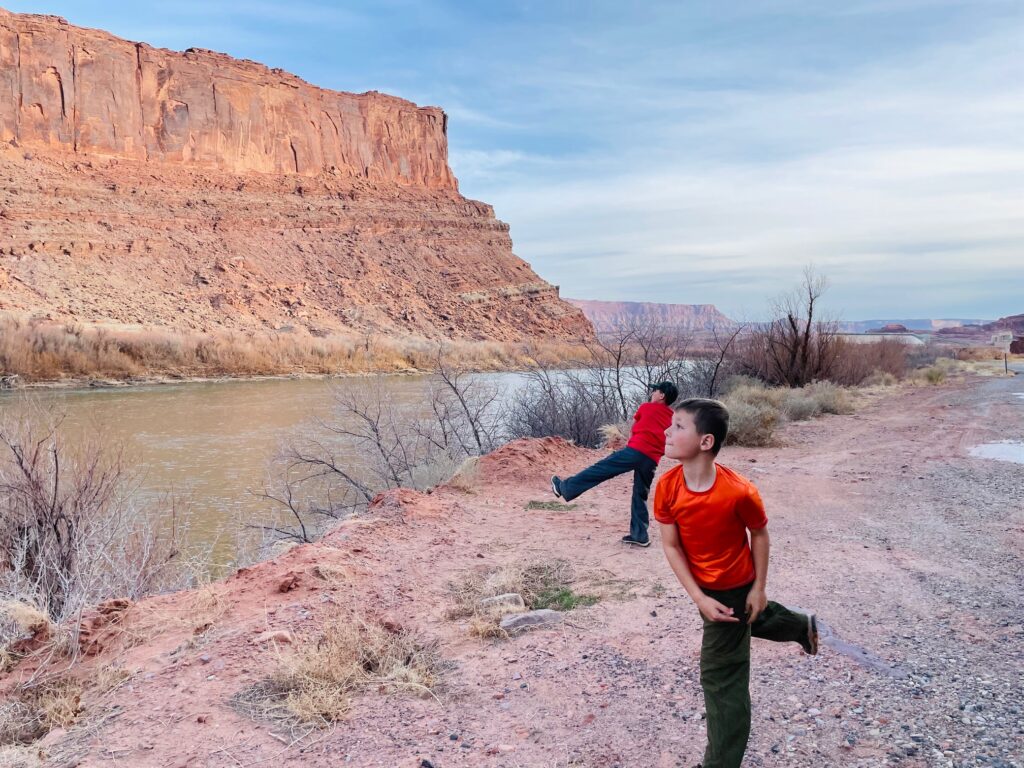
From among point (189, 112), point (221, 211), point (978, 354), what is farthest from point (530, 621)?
point (189, 112)

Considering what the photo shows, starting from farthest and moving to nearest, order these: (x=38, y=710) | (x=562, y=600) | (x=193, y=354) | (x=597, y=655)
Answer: (x=193, y=354)
(x=562, y=600)
(x=597, y=655)
(x=38, y=710)

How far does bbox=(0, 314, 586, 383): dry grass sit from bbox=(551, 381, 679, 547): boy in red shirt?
20.0 metres

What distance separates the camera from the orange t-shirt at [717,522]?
105 inches

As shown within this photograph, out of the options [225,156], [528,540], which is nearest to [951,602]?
[528,540]

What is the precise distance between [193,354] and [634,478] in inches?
1539

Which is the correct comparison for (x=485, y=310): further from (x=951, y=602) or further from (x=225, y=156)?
(x=951, y=602)

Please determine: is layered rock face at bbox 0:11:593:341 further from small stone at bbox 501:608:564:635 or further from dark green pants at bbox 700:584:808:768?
dark green pants at bbox 700:584:808:768

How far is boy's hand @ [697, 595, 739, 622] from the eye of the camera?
2.69 meters

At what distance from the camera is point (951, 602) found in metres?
4.90

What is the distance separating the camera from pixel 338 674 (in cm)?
403

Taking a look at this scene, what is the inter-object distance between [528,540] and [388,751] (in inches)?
156

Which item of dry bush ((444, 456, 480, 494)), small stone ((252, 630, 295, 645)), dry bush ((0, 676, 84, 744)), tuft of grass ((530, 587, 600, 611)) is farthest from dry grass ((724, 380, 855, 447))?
dry bush ((0, 676, 84, 744))

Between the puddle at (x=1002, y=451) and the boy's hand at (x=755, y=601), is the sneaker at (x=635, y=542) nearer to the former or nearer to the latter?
the boy's hand at (x=755, y=601)

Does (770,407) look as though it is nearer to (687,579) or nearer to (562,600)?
(562,600)
